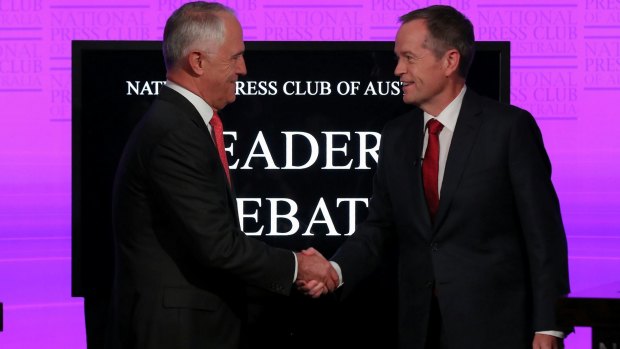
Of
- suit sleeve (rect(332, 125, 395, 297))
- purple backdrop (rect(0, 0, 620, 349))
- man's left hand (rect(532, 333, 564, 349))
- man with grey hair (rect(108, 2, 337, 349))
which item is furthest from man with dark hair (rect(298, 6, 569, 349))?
purple backdrop (rect(0, 0, 620, 349))

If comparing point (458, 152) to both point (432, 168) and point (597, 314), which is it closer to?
point (432, 168)

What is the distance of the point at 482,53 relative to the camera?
389 centimetres

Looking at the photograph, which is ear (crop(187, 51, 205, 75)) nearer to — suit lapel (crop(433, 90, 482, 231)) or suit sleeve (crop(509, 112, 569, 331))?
suit lapel (crop(433, 90, 482, 231))

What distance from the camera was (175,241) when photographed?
289cm

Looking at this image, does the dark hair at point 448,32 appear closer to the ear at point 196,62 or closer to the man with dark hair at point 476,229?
the man with dark hair at point 476,229

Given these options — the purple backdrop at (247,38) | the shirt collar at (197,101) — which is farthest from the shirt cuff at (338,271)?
the purple backdrop at (247,38)

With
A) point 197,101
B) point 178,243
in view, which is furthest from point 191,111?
point 178,243

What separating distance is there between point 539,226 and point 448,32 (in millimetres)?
660

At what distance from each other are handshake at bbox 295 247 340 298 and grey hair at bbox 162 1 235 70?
26.6 inches

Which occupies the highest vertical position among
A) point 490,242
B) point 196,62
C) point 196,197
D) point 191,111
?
point 196,62

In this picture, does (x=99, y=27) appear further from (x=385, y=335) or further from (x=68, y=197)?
(x=385, y=335)

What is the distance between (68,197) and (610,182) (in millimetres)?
2089

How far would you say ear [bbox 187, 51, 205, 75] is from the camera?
304 centimetres

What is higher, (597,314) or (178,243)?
(178,243)
